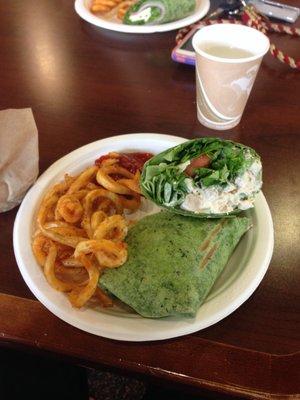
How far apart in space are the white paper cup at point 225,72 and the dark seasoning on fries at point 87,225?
7.4 inches

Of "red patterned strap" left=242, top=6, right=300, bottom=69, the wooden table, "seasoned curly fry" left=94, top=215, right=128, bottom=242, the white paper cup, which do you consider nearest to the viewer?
the wooden table

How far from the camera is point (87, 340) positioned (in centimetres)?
58

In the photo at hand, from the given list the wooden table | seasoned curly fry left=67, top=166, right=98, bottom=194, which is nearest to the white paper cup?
the wooden table

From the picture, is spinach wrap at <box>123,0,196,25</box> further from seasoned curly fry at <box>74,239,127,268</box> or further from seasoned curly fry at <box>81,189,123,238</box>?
seasoned curly fry at <box>74,239,127,268</box>

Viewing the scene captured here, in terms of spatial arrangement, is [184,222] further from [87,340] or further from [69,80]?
[69,80]

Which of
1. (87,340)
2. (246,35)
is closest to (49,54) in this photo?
(246,35)

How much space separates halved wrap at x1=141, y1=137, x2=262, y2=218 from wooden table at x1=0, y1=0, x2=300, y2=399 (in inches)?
4.0

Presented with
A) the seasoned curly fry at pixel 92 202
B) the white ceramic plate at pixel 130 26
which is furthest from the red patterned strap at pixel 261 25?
the seasoned curly fry at pixel 92 202

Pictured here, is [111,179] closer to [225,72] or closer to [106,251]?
[106,251]

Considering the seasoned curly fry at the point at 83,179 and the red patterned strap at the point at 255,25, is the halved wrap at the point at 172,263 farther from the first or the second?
the red patterned strap at the point at 255,25

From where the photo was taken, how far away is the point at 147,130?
0.92m

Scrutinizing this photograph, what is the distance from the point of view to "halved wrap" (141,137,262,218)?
0.68 metres

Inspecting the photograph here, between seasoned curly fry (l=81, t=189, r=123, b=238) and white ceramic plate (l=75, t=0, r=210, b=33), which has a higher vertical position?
→ white ceramic plate (l=75, t=0, r=210, b=33)

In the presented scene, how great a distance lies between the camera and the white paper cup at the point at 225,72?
795mm
